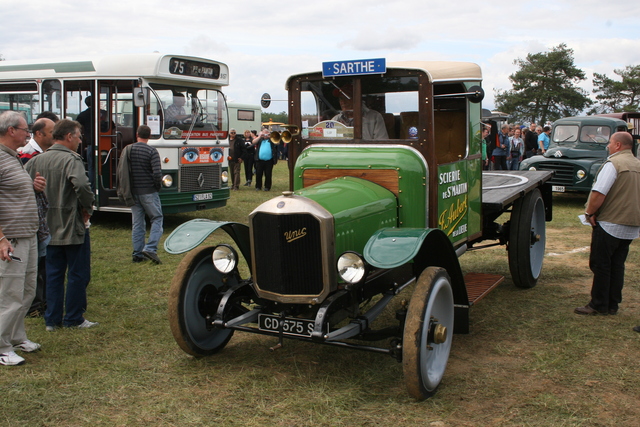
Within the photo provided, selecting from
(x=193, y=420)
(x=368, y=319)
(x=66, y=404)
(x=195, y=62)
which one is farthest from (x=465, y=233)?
(x=195, y=62)

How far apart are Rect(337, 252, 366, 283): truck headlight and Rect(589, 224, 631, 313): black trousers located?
9.52ft

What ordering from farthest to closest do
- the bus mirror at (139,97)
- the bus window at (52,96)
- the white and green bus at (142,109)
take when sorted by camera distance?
the bus window at (52,96) → the white and green bus at (142,109) → the bus mirror at (139,97)

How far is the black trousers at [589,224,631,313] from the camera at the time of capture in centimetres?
554

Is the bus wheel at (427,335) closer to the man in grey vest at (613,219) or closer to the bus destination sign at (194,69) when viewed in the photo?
the man in grey vest at (613,219)

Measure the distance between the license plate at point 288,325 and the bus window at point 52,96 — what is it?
26.4 ft

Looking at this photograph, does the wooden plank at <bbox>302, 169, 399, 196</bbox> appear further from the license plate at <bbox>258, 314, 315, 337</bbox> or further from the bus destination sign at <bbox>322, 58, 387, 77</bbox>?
the license plate at <bbox>258, 314, 315, 337</bbox>

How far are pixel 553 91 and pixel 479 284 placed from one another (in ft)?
139

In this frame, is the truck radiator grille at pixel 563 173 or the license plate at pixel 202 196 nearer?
the license plate at pixel 202 196

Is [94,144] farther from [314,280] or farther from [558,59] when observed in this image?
[558,59]

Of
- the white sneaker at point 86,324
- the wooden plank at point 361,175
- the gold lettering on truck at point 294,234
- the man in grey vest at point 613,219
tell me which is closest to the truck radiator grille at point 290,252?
the gold lettering on truck at point 294,234

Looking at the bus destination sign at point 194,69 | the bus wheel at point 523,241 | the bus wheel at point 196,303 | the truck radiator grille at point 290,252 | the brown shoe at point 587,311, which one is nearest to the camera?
the truck radiator grille at point 290,252

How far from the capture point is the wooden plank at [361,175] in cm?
470

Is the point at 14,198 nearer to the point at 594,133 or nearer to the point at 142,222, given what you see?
the point at 142,222

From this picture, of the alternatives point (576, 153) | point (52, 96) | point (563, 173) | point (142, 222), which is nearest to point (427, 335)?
point (142, 222)
